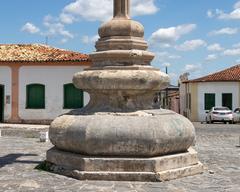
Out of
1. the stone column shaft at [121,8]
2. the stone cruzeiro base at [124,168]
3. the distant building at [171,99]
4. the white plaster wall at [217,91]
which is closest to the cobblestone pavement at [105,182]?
the stone cruzeiro base at [124,168]

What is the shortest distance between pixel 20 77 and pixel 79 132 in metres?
18.2

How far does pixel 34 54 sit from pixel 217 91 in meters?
14.6

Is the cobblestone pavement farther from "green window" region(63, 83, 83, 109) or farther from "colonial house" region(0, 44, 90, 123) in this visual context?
"colonial house" region(0, 44, 90, 123)

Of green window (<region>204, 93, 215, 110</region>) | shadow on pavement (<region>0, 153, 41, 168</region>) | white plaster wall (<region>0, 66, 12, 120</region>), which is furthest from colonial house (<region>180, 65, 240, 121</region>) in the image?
shadow on pavement (<region>0, 153, 41, 168</region>)

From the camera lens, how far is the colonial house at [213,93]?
33.1m

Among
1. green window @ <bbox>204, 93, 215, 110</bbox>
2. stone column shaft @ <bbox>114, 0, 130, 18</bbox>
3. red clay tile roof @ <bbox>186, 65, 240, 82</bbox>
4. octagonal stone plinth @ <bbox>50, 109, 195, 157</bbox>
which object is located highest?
red clay tile roof @ <bbox>186, 65, 240, 82</bbox>

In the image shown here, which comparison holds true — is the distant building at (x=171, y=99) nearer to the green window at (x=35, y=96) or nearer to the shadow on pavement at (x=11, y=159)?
the green window at (x=35, y=96)

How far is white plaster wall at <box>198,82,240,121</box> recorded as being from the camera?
1300 inches

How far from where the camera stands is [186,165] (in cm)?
705

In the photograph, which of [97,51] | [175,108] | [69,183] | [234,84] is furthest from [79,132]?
[175,108]

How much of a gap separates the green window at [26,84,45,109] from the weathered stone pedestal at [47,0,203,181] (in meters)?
17.2

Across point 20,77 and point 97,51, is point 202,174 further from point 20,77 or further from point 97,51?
point 20,77

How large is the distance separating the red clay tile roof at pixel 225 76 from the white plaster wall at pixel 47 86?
13.6 metres

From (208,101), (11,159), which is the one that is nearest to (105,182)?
(11,159)
